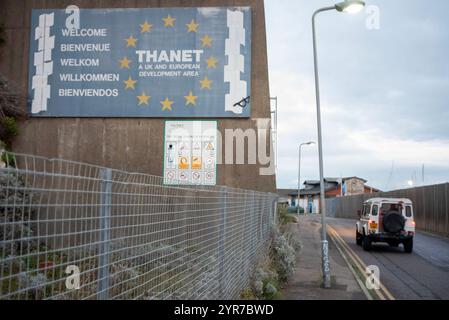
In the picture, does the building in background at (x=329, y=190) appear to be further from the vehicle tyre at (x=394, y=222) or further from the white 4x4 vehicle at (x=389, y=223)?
the vehicle tyre at (x=394, y=222)

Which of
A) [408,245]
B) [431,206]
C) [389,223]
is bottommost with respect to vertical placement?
[408,245]

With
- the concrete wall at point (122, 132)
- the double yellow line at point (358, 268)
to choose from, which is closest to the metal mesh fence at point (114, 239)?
the double yellow line at point (358, 268)

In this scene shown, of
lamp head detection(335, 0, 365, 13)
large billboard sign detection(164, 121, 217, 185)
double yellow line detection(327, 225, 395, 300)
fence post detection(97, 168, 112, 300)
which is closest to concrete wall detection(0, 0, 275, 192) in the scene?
large billboard sign detection(164, 121, 217, 185)

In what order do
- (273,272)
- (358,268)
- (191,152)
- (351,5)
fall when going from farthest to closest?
(191,152) → (358,268) → (351,5) → (273,272)

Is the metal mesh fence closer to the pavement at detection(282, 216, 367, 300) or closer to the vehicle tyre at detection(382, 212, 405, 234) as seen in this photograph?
the pavement at detection(282, 216, 367, 300)

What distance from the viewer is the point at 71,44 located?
20.5 metres

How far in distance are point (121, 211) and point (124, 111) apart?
1676cm

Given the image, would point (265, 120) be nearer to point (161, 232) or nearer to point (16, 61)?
point (16, 61)

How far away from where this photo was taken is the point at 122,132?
20.5 metres

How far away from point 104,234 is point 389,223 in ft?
58.7

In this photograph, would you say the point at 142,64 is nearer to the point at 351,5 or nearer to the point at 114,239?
the point at 351,5

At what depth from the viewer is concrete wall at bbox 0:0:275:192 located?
65.3 ft

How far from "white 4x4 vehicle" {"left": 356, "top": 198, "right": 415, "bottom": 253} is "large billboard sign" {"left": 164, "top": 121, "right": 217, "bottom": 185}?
21.7 feet

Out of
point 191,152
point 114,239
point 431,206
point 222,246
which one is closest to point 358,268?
point 191,152
